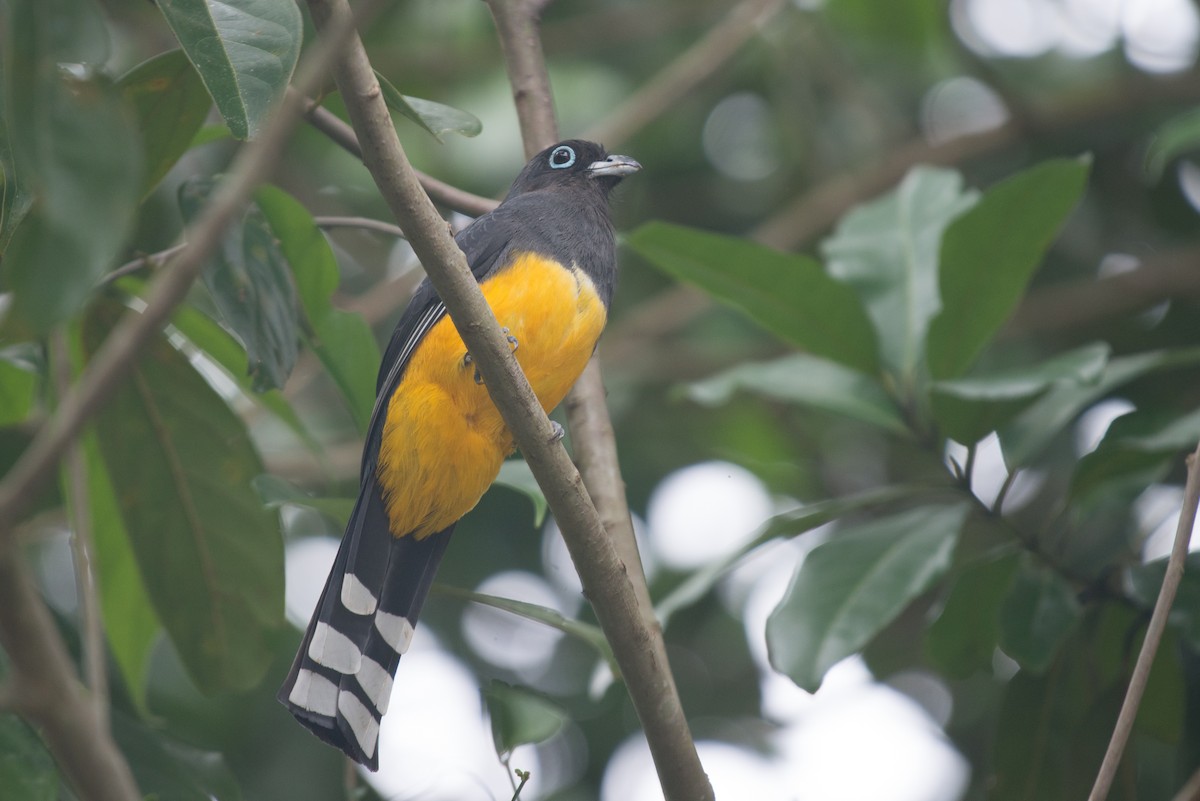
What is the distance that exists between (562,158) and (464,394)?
1028 millimetres

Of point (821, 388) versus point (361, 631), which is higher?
point (821, 388)

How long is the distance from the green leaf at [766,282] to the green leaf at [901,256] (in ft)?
0.43

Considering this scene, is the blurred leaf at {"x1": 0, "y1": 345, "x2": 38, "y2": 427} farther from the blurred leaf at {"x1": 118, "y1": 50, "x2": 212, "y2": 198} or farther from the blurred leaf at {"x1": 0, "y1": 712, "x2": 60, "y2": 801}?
the blurred leaf at {"x1": 0, "y1": 712, "x2": 60, "y2": 801}

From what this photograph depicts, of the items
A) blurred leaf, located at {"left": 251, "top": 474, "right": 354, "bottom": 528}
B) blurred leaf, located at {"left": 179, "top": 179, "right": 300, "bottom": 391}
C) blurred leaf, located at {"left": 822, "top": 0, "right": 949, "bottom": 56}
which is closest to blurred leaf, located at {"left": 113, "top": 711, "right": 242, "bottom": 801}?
blurred leaf, located at {"left": 251, "top": 474, "right": 354, "bottom": 528}

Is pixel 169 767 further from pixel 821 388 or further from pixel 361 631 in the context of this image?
pixel 821 388

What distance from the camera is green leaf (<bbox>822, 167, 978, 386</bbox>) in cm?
367

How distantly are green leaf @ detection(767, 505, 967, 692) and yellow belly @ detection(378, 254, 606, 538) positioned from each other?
0.86m

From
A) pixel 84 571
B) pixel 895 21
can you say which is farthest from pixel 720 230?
pixel 84 571

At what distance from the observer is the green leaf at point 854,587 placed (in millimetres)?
3088

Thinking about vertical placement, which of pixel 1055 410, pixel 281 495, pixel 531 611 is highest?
pixel 1055 410

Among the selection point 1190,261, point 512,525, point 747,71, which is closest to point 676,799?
point 512,525

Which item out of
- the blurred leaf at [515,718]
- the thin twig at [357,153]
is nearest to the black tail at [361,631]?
the blurred leaf at [515,718]

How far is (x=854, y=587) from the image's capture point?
3.28 metres

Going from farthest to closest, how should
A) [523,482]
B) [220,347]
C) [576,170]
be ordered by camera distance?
1. [576,170]
2. [220,347]
3. [523,482]
